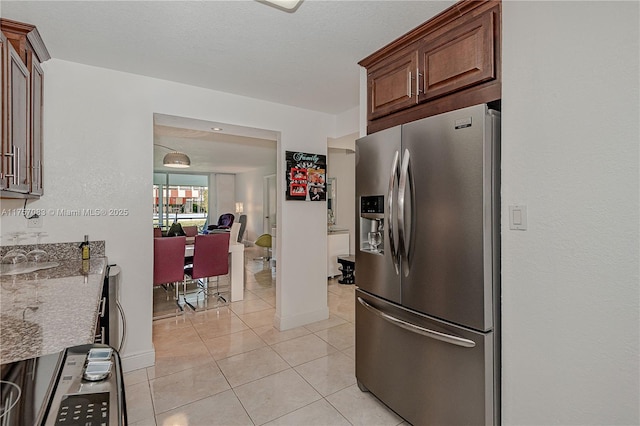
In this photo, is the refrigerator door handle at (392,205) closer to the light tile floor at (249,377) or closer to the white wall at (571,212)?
the white wall at (571,212)

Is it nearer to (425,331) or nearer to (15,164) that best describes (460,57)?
(425,331)

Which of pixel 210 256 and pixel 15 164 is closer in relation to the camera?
pixel 15 164

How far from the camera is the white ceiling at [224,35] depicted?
1729 millimetres

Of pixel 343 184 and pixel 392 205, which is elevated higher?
pixel 343 184

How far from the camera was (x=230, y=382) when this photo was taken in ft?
7.90

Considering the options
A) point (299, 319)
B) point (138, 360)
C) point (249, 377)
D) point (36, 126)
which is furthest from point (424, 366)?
point (36, 126)

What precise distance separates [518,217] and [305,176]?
2.36m

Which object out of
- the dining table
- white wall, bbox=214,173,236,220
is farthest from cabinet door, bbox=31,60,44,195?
white wall, bbox=214,173,236,220

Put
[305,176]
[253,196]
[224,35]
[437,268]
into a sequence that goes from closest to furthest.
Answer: [437,268], [224,35], [305,176], [253,196]

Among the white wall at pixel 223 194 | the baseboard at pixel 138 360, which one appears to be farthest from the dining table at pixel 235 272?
the white wall at pixel 223 194

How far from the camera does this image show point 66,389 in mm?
731

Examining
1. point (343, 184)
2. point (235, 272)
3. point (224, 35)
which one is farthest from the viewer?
point (343, 184)

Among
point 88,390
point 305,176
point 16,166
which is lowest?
point 88,390

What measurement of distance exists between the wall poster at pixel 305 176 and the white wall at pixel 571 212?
2.24 meters
